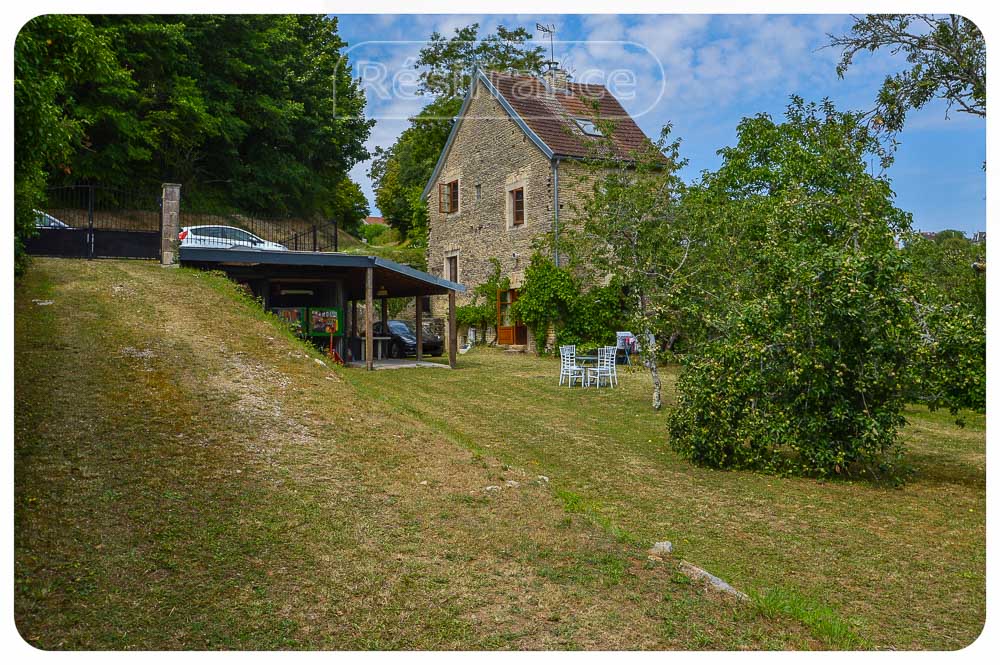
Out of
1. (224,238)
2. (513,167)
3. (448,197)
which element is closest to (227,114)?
(448,197)

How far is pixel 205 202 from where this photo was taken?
94.5 ft

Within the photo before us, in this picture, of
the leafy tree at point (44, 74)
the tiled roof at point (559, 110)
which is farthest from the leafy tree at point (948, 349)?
the tiled roof at point (559, 110)

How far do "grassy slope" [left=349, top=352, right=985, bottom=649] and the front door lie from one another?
38.1 ft

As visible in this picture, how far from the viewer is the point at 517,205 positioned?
2394 cm

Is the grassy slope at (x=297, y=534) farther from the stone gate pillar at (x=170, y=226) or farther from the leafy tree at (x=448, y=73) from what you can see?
the leafy tree at (x=448, y=73)

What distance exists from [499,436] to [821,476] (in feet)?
12.4

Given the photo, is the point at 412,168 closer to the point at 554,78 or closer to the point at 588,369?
the point at 554,78

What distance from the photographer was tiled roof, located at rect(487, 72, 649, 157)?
22781mm

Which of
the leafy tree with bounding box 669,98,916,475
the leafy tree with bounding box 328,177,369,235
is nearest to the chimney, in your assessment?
the leafy tree with bounding box 328,177,369,235

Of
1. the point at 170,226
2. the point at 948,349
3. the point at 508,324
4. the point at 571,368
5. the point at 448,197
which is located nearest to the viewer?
the point at 948,349

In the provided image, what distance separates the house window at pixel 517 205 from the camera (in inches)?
932

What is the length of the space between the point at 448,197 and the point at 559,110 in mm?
5624

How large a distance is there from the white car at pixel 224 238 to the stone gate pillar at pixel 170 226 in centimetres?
157

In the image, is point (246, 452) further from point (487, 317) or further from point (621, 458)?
point (487, 317)
